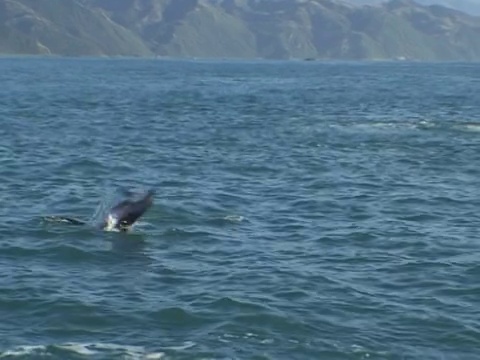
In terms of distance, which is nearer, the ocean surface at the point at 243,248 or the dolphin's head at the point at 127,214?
the ocean surface at the point at 243,248

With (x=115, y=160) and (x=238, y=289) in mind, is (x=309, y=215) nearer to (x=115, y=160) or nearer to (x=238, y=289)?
(x=238, y=289)

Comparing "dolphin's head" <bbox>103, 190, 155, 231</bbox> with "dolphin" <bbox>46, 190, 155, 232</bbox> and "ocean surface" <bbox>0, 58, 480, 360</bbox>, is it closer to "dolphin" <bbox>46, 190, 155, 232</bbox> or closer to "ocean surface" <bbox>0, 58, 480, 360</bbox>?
"dolphin" <bbox>46, 190, 155, 232</bbox>

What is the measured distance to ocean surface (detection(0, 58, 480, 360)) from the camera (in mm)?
18812

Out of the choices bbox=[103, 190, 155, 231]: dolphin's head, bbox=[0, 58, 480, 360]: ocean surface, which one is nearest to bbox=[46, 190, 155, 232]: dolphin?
bbox=[103, 190, 155, 231]: dolphin's head

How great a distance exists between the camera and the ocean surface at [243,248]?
18.8 metres

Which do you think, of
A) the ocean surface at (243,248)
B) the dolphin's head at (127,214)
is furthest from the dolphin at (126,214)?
the ocean surface at (243,248)

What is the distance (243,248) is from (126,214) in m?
4.06

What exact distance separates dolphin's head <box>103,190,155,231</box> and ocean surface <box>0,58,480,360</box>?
442mm

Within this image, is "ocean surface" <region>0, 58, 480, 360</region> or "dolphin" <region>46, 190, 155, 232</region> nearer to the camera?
"ocean surface" <region>0, 58, 480, 360</region>

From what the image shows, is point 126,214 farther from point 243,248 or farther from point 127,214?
point 243,248

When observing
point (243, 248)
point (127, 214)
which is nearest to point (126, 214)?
point (127, 214)

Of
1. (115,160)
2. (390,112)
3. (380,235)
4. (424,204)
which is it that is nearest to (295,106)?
(390,112)

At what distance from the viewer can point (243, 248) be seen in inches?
1006

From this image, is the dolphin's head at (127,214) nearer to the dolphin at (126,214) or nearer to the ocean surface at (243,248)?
the dolphin at (126,214)
